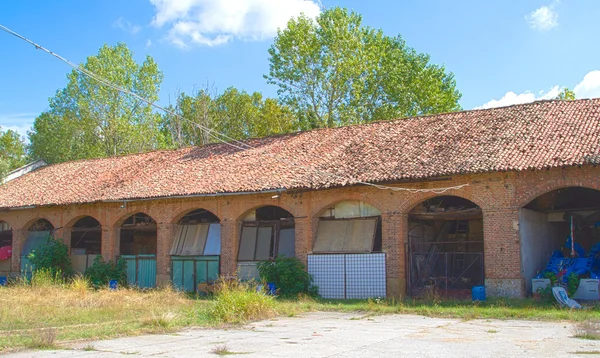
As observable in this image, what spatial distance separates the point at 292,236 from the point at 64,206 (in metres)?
10.8

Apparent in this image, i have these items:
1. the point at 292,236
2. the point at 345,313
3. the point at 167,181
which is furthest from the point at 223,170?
the point at 345,313

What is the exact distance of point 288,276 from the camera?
19.8 m

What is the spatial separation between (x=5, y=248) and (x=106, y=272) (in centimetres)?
747

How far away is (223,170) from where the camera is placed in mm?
23953

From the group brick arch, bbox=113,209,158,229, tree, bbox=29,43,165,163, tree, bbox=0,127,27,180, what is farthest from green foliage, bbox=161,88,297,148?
brick arch, bbox=113,209,158,229

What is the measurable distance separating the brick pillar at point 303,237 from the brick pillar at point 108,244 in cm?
849

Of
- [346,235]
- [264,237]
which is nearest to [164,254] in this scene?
[264,237]

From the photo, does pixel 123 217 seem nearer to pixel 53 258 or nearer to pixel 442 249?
pixel 53 258

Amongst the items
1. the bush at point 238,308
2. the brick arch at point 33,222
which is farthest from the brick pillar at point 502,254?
the brick arch at point 33,222

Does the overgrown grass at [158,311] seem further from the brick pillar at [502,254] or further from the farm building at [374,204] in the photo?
the farm building at [374,204]

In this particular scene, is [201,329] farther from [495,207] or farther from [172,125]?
[172,125]

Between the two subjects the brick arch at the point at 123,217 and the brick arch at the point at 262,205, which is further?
the brick arch at the point at 123,217

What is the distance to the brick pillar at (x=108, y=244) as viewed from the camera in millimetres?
24984

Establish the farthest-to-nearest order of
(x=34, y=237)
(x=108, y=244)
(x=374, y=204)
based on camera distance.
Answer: (x=34, y=237) < (x=108, y=244) < (x=374, y=204)
